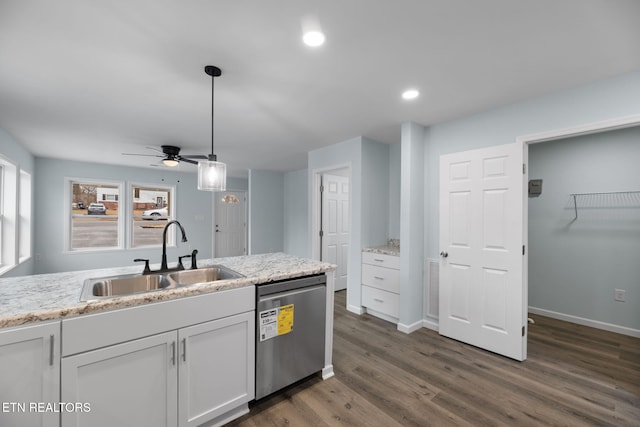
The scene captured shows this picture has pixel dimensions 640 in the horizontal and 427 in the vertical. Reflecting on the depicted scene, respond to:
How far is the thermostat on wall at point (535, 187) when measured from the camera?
3547mm

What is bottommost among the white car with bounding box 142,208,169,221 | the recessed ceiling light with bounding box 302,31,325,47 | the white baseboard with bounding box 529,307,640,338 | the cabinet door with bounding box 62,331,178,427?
the white baseboard with bounding box 529,307,640,338

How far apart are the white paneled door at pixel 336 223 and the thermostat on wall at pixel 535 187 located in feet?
8.82

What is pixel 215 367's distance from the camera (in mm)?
1658

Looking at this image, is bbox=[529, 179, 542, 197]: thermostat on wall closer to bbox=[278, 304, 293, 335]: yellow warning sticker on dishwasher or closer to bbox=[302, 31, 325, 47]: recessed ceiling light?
bbox=[302, 31, 325, 47]: recessed ceiling light

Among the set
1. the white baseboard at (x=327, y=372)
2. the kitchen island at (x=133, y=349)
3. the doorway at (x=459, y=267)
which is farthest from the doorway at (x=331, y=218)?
the kitchen island at (x=133, y=349)

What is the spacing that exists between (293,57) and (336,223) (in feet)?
10.7

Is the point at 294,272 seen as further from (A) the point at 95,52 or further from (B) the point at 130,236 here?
(B) the point at 130,236

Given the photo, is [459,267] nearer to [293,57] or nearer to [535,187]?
[535,187]

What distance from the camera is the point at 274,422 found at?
175cm

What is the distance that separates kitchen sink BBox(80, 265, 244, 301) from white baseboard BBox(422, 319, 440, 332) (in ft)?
7.97

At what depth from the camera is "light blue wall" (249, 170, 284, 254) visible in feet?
21.0

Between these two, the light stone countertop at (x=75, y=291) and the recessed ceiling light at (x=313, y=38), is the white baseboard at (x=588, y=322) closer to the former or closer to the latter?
the light stone countertop at (x=75, y=291)

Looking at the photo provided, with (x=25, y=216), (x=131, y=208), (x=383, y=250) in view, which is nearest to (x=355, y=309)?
(x=383, y=250)

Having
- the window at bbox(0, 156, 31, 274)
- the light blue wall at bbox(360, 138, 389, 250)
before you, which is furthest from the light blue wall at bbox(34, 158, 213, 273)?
the light blue wall at bbox(360, 138, 389, 250)
